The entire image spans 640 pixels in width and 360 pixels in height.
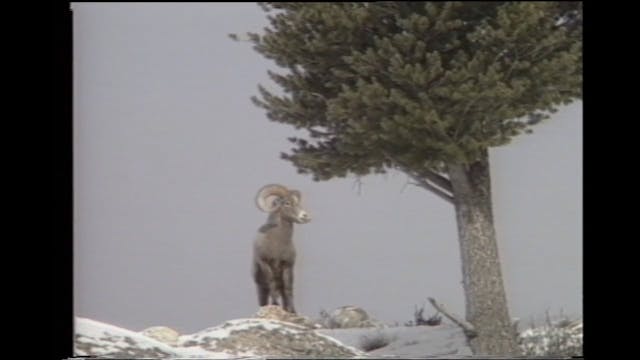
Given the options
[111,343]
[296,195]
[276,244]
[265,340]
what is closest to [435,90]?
[296,195]

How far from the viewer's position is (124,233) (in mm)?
5812

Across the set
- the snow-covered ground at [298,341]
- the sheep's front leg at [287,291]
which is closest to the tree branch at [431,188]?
the snow-covered ground at [298,341]

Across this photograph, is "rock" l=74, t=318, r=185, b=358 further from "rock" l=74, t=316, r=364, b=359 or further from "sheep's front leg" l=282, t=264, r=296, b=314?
"sheep's front leg" l=282, t=264, r=296, b=314

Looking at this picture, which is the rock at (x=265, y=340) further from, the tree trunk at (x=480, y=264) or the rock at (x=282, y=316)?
the tree trunk at (x=480, y=264)

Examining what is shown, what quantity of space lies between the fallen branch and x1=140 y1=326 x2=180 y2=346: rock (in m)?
1.49

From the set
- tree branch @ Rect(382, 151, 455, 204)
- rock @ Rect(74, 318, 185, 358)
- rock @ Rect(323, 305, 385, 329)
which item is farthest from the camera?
tree branch @ Rect(382, 151, 455, 204)

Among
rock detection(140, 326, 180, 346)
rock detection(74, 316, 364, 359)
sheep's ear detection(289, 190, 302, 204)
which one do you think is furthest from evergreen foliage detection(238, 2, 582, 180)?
rock detection(140, 326, 180, 346)

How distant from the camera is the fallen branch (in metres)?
5.98

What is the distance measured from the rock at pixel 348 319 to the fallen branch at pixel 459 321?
0.34 m

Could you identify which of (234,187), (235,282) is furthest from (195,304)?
(234,187)

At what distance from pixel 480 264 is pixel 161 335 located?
1.90 metres

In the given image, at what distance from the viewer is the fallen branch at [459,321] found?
598 cm

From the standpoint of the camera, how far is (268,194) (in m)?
5.94

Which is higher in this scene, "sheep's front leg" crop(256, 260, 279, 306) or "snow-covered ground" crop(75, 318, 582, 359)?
"sheep's front leg" crop(256, 260, 279, 306)
